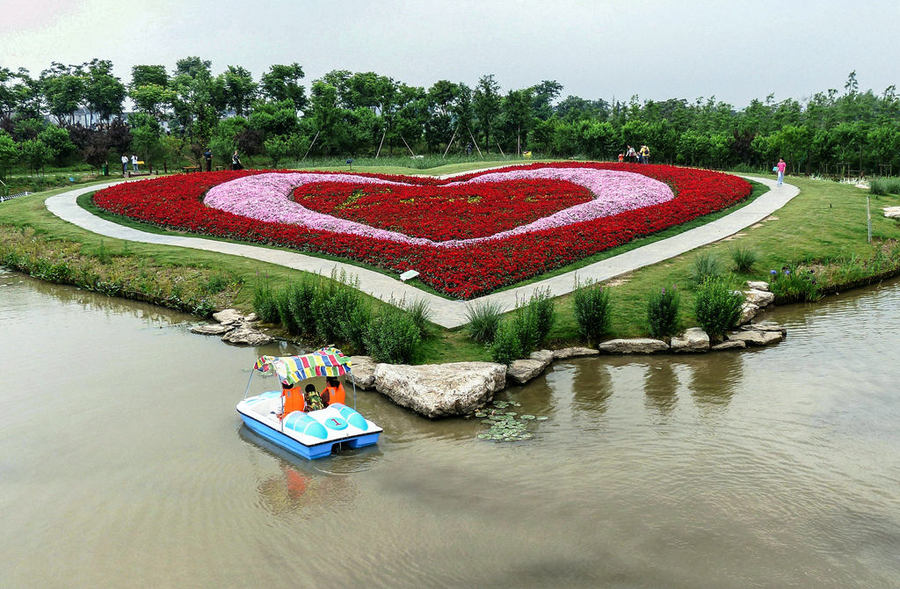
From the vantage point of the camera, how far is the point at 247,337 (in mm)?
15117

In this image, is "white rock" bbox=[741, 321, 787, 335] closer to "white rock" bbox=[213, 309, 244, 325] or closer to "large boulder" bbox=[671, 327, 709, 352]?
"large boulder" bbox=[671, 327, 709, 352]

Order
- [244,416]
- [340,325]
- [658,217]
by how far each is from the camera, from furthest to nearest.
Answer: [658,217] → [340,325] → [244,416]

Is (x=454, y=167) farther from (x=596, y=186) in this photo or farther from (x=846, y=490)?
(x=846, y=490)

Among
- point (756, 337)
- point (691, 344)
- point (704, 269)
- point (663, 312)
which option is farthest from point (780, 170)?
point (691, 344)

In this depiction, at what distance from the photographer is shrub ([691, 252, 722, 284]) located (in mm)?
16391

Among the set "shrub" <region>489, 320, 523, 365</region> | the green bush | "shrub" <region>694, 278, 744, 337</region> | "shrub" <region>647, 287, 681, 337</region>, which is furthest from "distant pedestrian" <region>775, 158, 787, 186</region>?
"shrub" <region>489, 320, 523, 365</region>

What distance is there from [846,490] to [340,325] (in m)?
9.22

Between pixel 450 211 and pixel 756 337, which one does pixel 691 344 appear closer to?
pixel 756 337

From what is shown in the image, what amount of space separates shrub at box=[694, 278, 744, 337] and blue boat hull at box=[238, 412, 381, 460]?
7.63m

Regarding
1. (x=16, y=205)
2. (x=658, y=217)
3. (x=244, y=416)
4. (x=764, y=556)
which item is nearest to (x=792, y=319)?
(x=658, y=217)

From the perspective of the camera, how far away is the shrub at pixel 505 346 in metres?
12.5

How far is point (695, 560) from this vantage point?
730 centimetres

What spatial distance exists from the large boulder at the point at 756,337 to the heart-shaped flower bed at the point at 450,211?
17.2 feet

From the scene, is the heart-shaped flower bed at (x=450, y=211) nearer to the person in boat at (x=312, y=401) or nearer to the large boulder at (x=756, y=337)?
the large boulder at (x=756, y=337)
